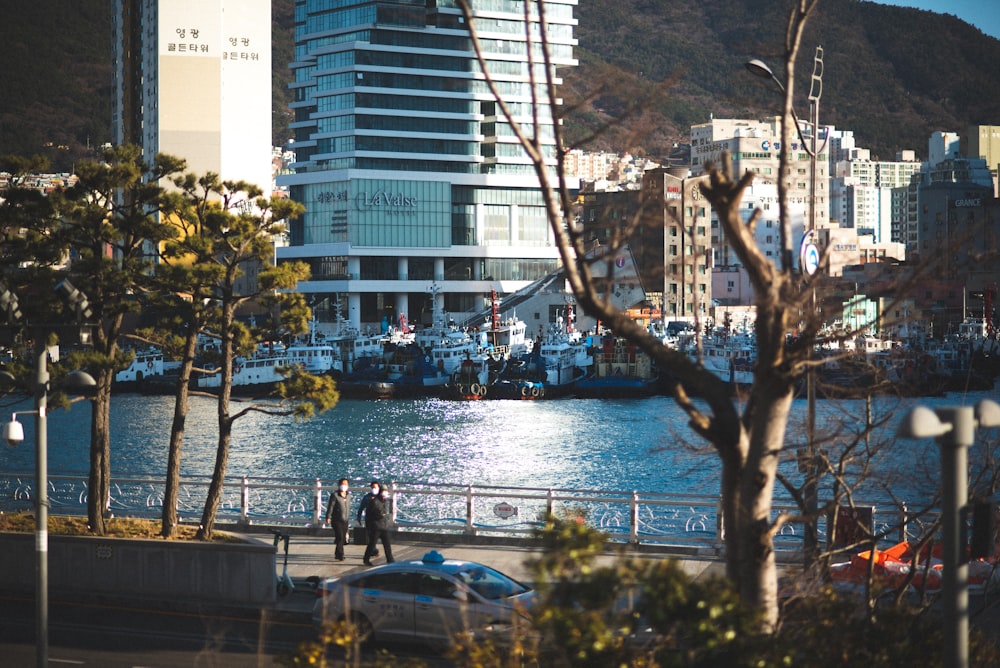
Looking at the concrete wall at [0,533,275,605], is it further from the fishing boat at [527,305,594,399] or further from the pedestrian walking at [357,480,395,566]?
the fishing boat at [527,305,594,399]

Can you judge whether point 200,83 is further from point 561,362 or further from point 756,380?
point 756,380

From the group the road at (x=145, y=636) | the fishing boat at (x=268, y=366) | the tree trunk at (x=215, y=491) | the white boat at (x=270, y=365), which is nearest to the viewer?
the road at (x=145, y=636)

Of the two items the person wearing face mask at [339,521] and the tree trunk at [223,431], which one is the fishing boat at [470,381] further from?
the person wearing face mask at [339,521]

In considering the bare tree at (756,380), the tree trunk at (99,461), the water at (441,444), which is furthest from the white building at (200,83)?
the bare tree at (756,380)

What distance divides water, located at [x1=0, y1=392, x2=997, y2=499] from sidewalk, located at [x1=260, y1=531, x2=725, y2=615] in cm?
1658

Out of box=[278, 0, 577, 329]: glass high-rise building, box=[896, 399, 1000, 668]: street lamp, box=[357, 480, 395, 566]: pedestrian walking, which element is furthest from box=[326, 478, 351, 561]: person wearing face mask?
box=[278, 0, 577, 329]: glass high-rise building

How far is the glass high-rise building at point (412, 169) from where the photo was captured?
124938mm

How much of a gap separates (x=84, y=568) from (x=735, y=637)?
45.9ft

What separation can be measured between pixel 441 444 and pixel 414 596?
4716 cm

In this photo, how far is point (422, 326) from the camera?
424ft

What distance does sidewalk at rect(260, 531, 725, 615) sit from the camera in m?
17.8

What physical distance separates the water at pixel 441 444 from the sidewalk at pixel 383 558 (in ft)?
54.4

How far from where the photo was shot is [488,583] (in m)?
14.7

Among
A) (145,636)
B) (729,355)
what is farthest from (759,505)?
(729,355)
